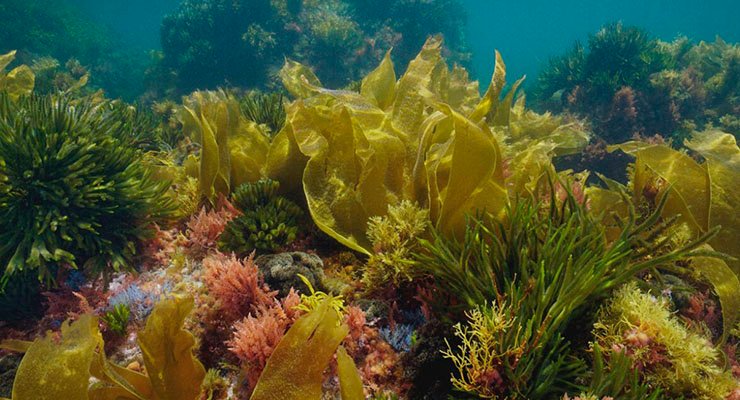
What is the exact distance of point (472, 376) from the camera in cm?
188

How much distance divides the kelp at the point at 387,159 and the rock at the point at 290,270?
28 cm

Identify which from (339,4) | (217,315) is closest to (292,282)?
(217,315)

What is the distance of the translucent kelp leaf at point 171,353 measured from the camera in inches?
76.3

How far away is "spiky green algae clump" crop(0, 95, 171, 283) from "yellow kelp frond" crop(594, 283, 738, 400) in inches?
134

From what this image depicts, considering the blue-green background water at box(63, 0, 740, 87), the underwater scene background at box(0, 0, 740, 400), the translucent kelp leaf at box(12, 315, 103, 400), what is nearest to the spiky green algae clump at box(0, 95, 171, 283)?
→ the underwater scene background at box(0, 0, 740, 400)

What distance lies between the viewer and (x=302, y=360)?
192 centimetres

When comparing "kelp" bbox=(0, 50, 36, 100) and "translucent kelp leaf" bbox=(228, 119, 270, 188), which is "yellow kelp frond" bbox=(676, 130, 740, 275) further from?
"kelp" bbox=(0, 50, 36, 100)

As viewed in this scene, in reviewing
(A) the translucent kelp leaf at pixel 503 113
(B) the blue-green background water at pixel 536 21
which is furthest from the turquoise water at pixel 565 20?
(A) the translucent kelp leaf at pixel 503 113

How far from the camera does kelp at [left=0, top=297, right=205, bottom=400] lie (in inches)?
68.1

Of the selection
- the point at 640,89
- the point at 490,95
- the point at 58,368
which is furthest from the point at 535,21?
the point at 58,368

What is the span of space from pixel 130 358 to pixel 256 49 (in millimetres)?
16895

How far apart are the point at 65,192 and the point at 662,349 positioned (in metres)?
3.94

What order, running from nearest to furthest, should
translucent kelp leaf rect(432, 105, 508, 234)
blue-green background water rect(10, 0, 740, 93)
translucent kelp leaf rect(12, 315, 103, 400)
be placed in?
translucent kelp leaf rect(12, 315, 103, 400)
translucent kelp leaf rect(432, 105, 508, 234)
blue-green background water rect(10, 0, 740, 93)

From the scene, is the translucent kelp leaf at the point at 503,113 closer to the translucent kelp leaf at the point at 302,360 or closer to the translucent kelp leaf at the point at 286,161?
the translucent kelp leaf at the point at 286,161
